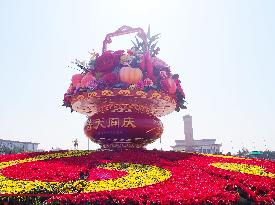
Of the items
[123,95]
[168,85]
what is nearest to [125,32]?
[168,85]

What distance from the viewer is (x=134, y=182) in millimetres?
6109

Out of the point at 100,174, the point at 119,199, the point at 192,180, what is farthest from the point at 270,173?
the point at 119,199

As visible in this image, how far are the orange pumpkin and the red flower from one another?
523 millimetres

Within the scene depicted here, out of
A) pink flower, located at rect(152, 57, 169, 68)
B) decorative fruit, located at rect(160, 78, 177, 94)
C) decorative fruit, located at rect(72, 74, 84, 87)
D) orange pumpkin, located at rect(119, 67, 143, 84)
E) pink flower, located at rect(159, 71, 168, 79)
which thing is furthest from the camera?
decorative fruit, located at rect(72, 74, 84, 87)

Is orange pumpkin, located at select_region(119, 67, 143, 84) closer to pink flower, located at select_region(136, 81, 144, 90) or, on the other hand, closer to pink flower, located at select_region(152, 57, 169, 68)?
pink flower, located at select_region(136, 81, 144, 90)

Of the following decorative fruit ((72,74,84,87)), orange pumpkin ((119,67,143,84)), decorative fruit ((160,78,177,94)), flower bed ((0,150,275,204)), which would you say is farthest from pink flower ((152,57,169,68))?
flower bed ((0,150,275,204))

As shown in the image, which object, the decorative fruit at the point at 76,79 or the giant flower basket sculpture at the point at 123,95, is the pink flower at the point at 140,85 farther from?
the decorative fruit at the point at 76,79

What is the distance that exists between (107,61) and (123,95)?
4.94 feet

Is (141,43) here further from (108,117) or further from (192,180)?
(192,180)

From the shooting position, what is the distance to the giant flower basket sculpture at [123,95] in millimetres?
11039

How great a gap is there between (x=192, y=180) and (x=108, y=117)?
5.36 m

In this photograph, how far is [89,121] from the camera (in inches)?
468

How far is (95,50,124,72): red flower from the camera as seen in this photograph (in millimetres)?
11484

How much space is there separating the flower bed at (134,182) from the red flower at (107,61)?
3.57 metres
